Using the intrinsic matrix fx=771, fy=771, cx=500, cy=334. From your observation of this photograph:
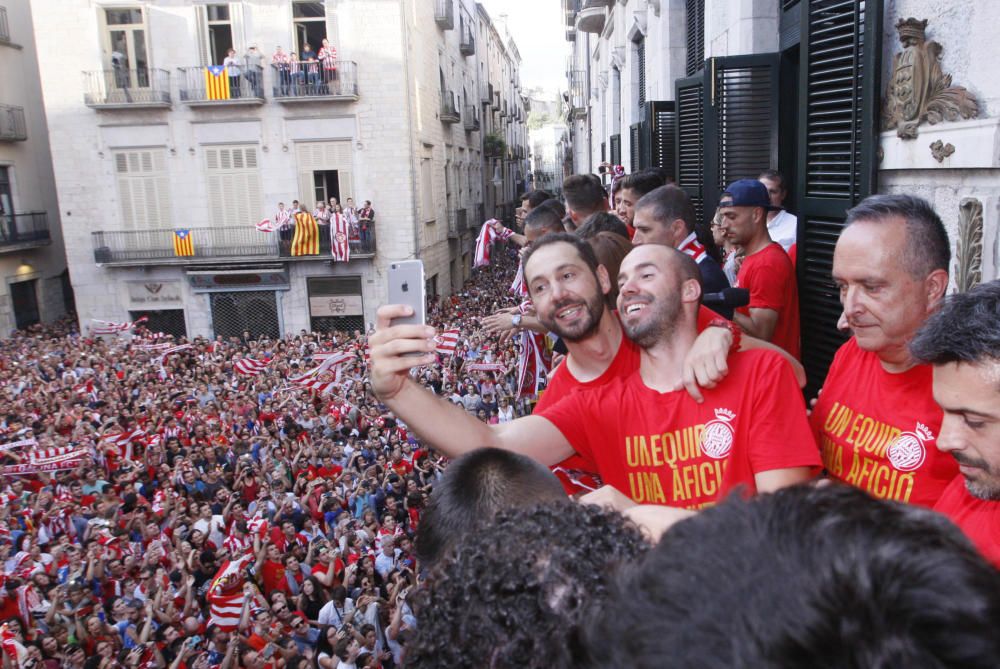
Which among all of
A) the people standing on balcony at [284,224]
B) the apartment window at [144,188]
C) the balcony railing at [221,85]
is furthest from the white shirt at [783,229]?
the apartment window at [144,188]

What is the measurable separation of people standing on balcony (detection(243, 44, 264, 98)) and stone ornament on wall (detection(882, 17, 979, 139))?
21513 millimetres

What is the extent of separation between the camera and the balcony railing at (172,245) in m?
23.2

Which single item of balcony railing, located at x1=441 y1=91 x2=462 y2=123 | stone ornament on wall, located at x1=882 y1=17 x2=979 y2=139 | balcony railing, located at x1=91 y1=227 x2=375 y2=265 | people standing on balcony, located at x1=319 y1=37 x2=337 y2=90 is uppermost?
people standing on balcony, located at x1=319 y1=37 x2=337 y2=90

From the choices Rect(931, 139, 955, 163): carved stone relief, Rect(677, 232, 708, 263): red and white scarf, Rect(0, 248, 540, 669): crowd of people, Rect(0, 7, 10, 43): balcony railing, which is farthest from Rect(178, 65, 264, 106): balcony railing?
Rect(931, 139, 955, 163): carved stone relief

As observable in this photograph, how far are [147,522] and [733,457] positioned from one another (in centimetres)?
871

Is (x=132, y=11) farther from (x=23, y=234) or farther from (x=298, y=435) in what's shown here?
(x=298, y=435)

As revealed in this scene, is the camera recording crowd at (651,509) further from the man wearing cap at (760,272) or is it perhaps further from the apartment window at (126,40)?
the apartment window at (126,40)

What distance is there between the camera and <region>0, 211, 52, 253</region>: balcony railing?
2334cm

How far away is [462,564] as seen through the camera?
3.74 ft

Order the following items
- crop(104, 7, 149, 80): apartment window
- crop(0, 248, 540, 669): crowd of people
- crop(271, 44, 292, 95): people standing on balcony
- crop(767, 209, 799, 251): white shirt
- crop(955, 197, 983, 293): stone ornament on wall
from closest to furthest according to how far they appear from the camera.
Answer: crop(955, 197, 983, 293): stone ornament on wall < crop(767, 209, 799, 251): white shirt < crop(0, 248, 540, 669): crowd of people < crop(271, 44, 292, 95): people standing on balcony < crop(104, 7, 149, 80): apartment window

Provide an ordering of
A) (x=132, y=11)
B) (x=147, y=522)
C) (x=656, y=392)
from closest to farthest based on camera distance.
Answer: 1. (x=656, y=392)
2. (x=147, y=522)
3. (x=132, y=11)

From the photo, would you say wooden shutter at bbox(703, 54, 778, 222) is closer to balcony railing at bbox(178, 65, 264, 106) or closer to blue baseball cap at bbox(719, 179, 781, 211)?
blue baseball cap at bbox(719, 179, 781, 211)

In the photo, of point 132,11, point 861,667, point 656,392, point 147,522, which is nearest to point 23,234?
point 132,11

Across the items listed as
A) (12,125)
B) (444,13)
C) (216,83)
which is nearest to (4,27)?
(12,125)
